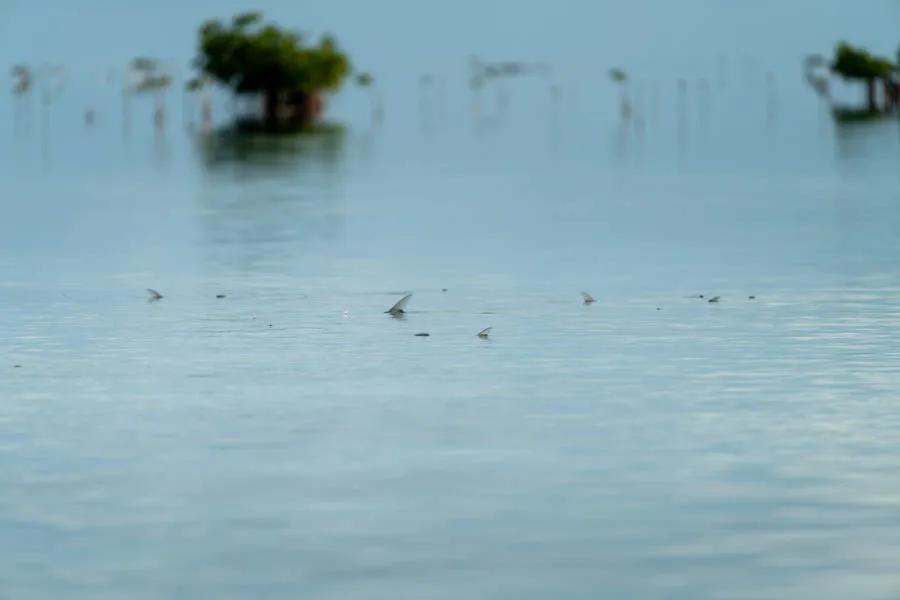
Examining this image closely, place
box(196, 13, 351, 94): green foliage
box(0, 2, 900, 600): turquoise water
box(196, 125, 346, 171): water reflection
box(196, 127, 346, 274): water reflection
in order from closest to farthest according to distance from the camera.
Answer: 1. box(0, 2, 900, 600): turquoise water
2. box(196, 127, 346, 274): water reflection
3. box(196, 125, 346, 171): water reflection
4. box(196, 13, 351, 94): green foliage

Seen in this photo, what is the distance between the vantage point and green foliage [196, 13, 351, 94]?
174 m

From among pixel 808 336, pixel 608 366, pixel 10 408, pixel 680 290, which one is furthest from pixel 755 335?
pixel 10 408

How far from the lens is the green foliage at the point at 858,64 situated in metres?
190

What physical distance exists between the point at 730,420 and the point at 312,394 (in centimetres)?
315

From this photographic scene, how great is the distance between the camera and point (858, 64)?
191375mm

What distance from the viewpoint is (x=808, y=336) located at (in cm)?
2036

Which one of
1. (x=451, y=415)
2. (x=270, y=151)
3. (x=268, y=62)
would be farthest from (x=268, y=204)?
(x=268, y=62)

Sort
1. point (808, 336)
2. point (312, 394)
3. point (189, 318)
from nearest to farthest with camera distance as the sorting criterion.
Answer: point (312, 394) < point (808, 336) < point (189, 318)

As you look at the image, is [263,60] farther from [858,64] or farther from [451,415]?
[451,415]

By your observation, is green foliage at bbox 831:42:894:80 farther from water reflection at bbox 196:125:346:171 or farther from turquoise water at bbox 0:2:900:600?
turquoise water at bbox 0:2:900:600

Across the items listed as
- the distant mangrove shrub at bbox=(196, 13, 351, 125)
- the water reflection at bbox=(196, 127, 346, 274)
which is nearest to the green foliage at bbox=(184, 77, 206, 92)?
the distant mangrove shrub at bbox=(196, 13, 351, 125)

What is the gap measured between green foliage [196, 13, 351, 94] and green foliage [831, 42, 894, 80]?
144 feet

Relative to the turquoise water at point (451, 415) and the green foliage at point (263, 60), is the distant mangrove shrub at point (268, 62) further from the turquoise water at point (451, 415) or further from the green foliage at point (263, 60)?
the turquoise water at point (451, 415)

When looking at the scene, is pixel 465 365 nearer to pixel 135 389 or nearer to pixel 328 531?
pixel 135 389
